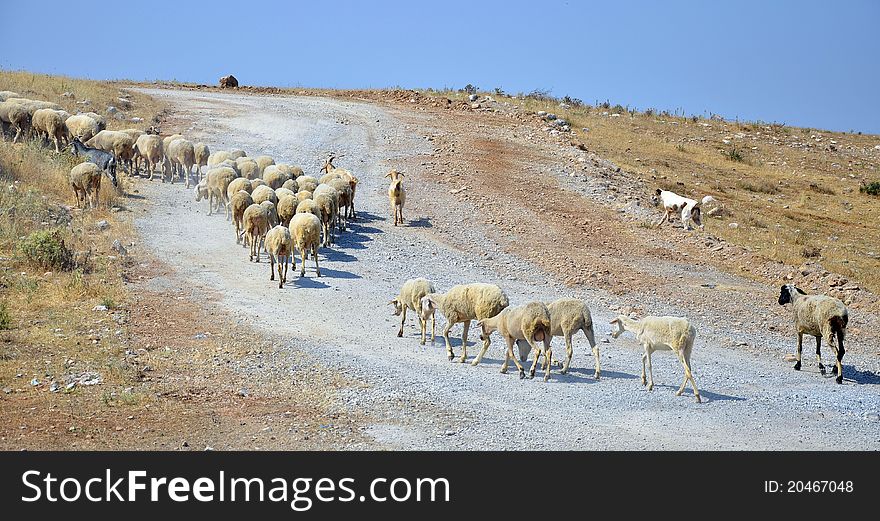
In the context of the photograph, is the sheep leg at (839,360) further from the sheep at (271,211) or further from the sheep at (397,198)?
the sheep at (397,198)

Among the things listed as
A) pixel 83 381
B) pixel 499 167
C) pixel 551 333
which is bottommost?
pixel 83 381

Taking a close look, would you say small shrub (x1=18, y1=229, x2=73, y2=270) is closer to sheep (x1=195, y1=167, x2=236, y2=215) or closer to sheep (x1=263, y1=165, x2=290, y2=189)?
sheep (x1=195, y1=167, x2=236, y2=215)

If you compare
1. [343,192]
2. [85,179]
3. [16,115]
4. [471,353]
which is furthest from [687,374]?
[16,115]

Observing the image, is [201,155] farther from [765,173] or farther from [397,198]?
[765,173]

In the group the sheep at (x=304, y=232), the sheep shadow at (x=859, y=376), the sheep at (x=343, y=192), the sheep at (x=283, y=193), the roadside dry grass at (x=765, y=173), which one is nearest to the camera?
the sheep shadow at (x=859, y=376)

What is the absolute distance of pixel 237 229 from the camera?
20.7 m

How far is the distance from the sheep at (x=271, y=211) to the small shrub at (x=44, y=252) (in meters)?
3.95

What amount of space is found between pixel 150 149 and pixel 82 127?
2627mm

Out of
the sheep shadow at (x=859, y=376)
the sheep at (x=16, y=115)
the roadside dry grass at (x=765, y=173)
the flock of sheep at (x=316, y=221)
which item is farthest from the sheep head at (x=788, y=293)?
Result: the sheep at (x=16, y=115)

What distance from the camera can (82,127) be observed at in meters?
27.2

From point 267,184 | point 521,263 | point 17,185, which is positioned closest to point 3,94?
point 17,185

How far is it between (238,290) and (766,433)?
980 cm

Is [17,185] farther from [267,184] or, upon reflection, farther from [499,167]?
[499,167]

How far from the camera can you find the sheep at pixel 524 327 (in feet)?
42.4
